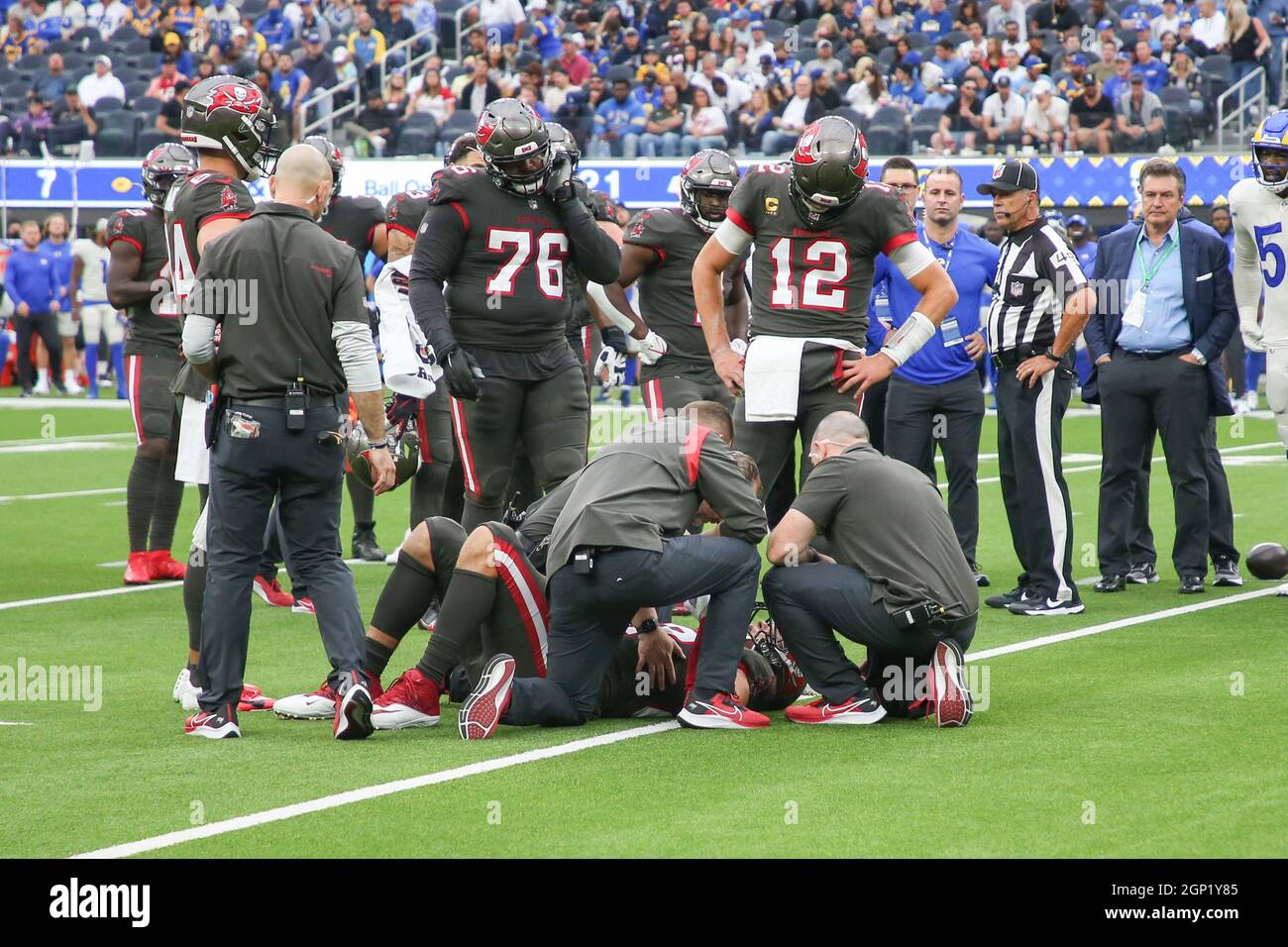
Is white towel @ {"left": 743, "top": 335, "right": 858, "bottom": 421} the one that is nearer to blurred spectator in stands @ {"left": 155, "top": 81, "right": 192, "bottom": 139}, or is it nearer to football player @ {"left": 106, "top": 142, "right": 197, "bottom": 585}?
football player @ {"left": 106, "top": 142, "right": 197, "bottom": 585}

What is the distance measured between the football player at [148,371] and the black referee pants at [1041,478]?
474 cm

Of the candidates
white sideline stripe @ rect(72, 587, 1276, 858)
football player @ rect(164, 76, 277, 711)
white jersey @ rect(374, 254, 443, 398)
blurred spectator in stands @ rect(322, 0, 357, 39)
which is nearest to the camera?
white sideline stripe @ rect(72, 587, 1276, 858)

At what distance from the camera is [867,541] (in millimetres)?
6531

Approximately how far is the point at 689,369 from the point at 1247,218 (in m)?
3.09

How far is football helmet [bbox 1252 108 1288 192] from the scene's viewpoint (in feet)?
29.9

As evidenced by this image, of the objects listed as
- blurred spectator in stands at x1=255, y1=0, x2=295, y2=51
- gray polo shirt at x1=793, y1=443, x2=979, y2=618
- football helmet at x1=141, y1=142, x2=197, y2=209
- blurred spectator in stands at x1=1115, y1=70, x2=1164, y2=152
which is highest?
blurred spectator in stands at x1=255, y1=0, x2=295, y2=51

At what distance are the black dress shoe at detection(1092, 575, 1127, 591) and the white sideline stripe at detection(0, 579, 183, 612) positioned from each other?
17.4 feet

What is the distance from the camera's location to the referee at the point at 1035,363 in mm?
9234

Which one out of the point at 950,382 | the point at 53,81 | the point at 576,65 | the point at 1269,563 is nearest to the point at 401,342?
the point at 950,382

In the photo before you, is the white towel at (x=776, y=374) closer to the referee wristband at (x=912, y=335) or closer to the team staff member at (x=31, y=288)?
the referee wristband at (x=912, y=335)

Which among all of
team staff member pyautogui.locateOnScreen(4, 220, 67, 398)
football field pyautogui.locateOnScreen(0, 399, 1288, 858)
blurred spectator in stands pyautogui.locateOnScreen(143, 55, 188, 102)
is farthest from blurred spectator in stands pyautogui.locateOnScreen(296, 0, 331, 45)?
football field pyautogui.locateOnScreen(0, 399, 1288, 858)

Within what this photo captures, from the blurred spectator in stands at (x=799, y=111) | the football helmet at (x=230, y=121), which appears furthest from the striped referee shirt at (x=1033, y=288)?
the blurred spectator in stands at (x=799, y=111)

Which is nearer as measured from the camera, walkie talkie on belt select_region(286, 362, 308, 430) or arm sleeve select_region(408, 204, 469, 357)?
walkie talkie on belt select_region(286, 362, 308, 430)
